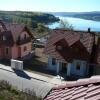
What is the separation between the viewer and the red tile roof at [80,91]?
547cm

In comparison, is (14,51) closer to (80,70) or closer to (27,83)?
(27,83)

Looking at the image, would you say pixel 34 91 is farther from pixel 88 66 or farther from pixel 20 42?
pixel 20 42

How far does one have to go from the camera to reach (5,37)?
36469mm

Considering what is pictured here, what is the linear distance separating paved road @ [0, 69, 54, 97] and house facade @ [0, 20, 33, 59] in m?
7.36

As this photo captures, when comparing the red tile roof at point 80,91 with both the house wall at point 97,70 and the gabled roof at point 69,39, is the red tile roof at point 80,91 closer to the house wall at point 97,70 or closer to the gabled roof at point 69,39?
the house wall at point 97,70

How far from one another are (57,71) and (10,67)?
22.7ft

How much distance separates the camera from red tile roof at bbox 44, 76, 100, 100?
547 centimetres

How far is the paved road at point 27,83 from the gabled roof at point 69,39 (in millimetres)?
4910

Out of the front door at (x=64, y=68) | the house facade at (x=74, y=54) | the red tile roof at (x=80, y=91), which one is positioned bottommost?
the front door at (x=64, y=68)

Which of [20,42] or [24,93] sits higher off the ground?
[20,42]

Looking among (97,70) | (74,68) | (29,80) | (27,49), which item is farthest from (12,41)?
(97,70)

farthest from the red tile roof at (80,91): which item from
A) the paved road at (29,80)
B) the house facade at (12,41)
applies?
the house facade at (12,41)

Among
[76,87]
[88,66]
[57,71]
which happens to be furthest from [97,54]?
[76,87]

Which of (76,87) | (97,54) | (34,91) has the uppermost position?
(76,87)
